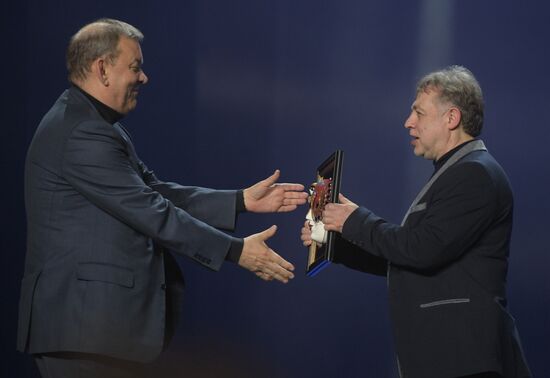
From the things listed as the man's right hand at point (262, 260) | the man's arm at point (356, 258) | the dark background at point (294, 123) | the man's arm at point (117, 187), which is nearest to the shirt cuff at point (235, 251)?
the man's right hand at point (262, 260)

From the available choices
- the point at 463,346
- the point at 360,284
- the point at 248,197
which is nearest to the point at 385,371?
the point at 360,284

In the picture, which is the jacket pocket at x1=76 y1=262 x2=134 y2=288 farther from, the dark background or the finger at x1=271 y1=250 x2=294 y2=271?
the dark background

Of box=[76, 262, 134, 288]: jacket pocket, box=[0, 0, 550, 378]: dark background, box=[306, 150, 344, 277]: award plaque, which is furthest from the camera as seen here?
box=[0, 0, 550, 378]: dark background

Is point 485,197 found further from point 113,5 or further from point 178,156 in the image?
point 113,5

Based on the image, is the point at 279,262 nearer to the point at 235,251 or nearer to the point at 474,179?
the point at 235,251

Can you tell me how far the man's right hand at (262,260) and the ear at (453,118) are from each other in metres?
0.63

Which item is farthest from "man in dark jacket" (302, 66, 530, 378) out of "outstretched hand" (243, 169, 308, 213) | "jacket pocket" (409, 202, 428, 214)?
"outstretched hand" (243, 169, 308, 213)

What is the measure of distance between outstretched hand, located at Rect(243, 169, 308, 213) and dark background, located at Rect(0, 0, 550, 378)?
1.97ft

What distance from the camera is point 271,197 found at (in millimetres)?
2910

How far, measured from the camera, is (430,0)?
3.41m

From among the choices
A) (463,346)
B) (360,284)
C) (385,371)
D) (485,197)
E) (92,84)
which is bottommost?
(385,371)

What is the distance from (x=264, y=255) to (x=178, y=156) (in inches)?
47.8

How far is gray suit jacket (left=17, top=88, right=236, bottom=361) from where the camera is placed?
88.9 inches

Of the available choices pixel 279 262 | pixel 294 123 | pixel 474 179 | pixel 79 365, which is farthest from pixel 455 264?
pixel 294 123
